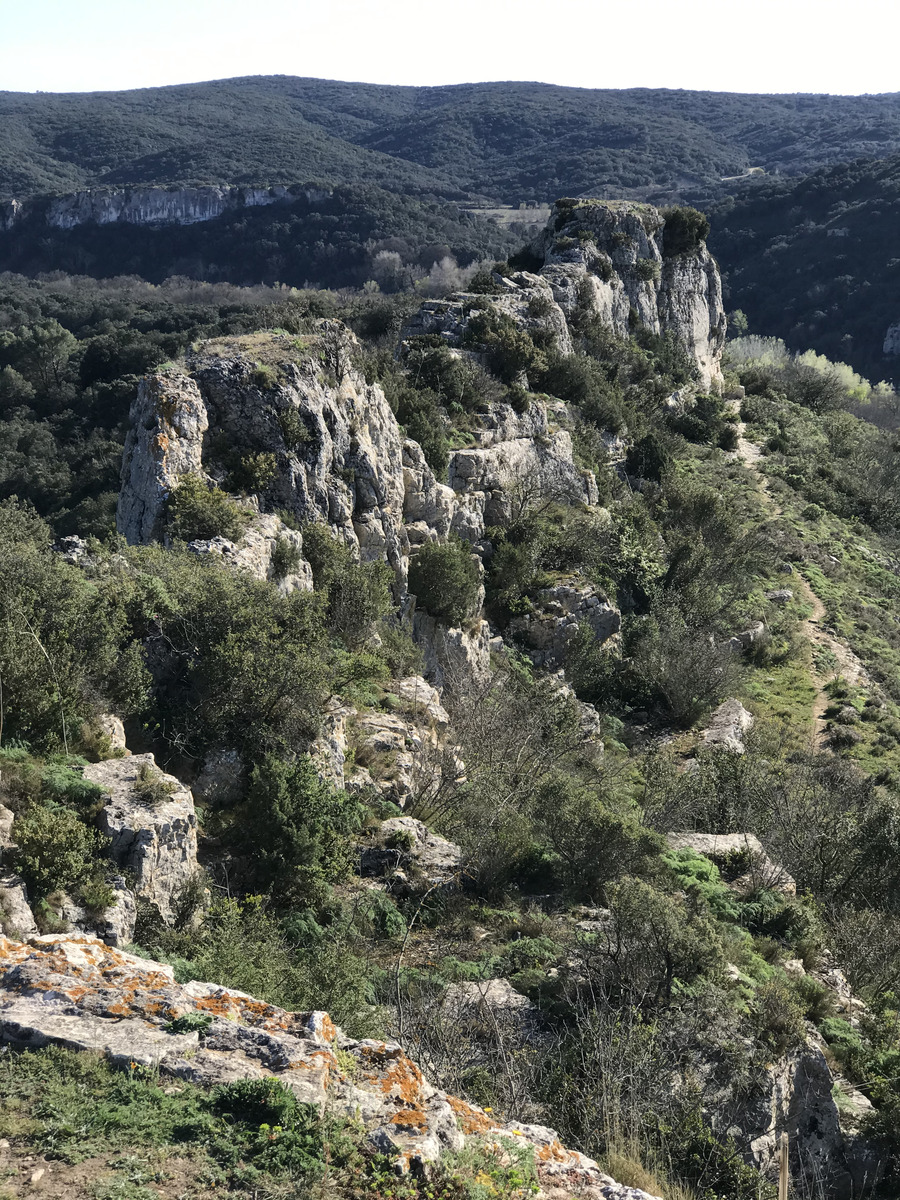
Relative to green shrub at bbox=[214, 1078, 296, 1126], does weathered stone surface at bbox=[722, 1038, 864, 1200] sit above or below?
below

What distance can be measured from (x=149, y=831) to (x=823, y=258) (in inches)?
3710

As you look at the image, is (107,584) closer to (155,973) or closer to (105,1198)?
(155,973)

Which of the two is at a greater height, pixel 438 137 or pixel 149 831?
A: pixel 438 137

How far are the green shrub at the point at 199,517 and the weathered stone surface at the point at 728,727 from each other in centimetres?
1136

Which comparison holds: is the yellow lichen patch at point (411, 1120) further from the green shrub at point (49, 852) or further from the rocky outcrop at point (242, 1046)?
the green shrub at point (49, 852)

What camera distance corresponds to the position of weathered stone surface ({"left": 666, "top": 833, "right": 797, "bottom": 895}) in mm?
12055

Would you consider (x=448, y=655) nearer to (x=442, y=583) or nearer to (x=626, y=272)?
(x=442, y=583)

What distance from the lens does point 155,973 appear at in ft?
20.3

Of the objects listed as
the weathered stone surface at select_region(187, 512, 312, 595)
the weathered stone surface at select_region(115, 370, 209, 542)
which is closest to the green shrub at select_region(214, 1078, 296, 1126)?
the weathered stone surface at select_region(187, 512, 312, 595)

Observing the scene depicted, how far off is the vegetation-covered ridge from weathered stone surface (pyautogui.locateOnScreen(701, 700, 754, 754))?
0.17 m

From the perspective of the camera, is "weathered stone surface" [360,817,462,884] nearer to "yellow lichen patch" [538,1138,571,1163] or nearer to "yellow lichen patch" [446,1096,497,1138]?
"yellow lichen patch" [446,1096,497,1138]

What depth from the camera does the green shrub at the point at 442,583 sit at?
61.9 ft

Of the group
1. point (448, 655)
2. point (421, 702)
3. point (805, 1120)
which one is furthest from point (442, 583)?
point (805, 1120)

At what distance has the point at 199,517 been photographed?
14.4 meters
